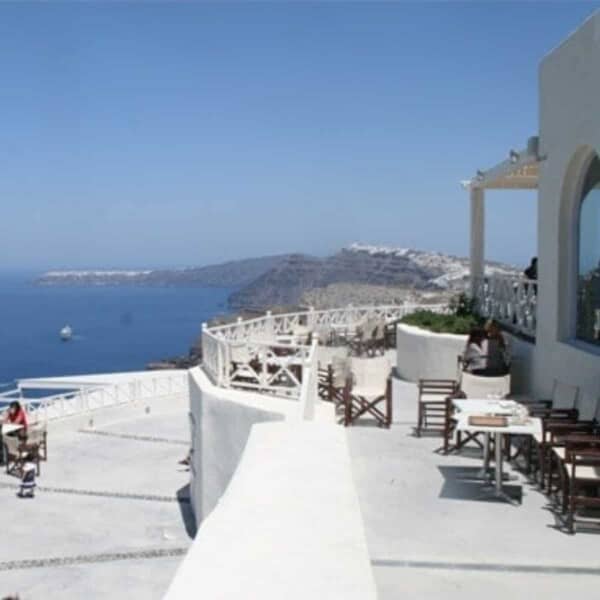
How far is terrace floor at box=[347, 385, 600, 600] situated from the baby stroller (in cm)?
641

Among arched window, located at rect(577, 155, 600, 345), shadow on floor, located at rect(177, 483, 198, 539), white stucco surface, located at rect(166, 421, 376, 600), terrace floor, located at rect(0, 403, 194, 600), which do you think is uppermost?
arched window, located at rect(577, 155, 600, 345)

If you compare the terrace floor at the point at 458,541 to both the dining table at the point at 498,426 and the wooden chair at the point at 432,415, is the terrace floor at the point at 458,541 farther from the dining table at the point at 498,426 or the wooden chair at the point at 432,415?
the wooden chair at the point at 432,415

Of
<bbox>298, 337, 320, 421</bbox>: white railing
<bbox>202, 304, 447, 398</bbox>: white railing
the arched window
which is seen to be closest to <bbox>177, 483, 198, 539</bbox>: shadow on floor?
<bbox>202, 304, 447, 398</bbox>: white railing

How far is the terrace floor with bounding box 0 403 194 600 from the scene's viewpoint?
846cm

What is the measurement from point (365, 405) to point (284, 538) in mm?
5965

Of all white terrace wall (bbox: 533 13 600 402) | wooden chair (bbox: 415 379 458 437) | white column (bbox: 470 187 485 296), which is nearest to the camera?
white terrace wall (bbox: 533 13 600 402)

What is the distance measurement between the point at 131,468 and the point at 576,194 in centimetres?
848

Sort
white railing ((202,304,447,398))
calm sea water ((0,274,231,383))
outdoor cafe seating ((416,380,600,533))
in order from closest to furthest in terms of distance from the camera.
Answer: outdoor cafe seating ((416,380,600,533)) < white railing ((202,304,447,398)) < calm sea water ((0,274,231,383))

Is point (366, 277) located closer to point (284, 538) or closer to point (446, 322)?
point (446, 322)

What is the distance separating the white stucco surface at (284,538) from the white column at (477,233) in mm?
11187

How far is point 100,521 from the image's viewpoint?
1038cm

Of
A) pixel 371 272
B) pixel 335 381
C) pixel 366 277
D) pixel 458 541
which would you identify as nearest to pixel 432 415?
pixel 335 381

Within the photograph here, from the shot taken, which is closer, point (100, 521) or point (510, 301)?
point (100, 521)

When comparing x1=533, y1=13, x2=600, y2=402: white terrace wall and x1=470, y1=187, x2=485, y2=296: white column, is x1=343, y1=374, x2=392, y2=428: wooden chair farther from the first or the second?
x1=470, y1=187, x2=485, y2=296: white column
